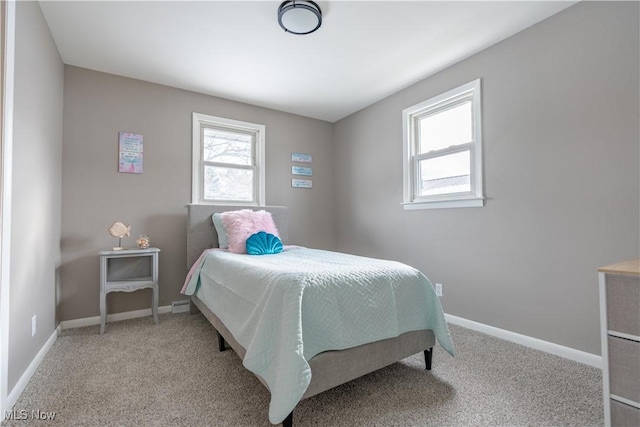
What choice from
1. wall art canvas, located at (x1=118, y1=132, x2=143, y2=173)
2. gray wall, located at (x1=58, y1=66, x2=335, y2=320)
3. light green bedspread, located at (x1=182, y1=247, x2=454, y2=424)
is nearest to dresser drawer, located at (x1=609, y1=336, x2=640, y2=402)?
light green bedspread, located at (x1=182, y1=247, x2=454, y2=424)

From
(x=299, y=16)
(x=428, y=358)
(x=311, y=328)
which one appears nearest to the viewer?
(x=311, y=328)

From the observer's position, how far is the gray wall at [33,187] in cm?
160

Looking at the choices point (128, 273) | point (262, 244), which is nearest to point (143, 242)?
point (128, 273)

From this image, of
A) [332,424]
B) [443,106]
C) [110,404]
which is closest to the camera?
[332,424]

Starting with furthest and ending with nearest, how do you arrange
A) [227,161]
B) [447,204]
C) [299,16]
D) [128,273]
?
[227,161] → [128,273] → [447,204] → [299,16]

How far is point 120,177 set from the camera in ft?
9.46

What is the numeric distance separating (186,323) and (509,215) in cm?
299

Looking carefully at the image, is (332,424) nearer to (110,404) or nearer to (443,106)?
(110,404)

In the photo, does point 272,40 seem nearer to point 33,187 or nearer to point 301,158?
point 301,158

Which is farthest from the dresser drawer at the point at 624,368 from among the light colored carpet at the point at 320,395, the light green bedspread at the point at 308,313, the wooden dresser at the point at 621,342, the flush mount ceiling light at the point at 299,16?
the flush mount ceiling light at the point at 299,16

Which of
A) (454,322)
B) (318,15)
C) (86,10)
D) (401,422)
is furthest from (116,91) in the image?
(454,322)

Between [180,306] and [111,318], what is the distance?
1.97ft

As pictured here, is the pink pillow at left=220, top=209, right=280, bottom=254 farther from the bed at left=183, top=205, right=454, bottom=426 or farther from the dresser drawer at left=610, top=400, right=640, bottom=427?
the dresser drawer at left=610, top=400, right=640, bottom=427

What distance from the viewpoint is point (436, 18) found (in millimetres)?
2121
